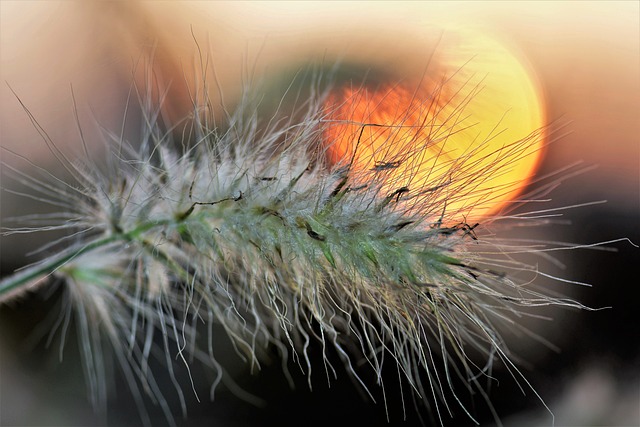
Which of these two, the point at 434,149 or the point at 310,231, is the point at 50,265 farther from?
the point at 434,149

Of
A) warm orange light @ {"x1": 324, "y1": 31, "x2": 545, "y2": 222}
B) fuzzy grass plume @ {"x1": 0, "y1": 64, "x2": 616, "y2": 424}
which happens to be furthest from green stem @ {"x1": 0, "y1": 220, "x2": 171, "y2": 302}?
warm orange light @ {"x1": 324, "y1": 31, "x2": 545, "y2": 222}

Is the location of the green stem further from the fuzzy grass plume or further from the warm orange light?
the warm orange light

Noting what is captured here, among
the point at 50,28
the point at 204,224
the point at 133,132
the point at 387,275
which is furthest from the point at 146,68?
the point at 50,28

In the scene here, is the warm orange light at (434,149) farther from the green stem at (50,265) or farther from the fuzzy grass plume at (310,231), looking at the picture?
the green stem at (50,265)

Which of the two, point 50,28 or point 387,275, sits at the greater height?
point 50,28

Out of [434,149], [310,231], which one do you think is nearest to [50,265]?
[310,231]

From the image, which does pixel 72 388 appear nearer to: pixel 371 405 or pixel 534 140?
pixel 371 405

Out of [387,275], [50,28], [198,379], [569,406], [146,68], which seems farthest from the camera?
[50,28]

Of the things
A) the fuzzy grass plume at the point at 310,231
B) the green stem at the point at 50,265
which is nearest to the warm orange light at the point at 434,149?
the fuzzy grass plume at the point at 310,231
